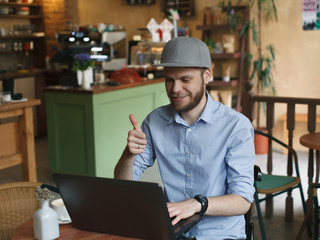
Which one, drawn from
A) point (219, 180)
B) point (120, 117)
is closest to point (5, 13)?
point (120, 117)

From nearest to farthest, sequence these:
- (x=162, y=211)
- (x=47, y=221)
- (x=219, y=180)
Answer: (x=162, y=211) < (x=47, y=221) < (x=219, y=180)

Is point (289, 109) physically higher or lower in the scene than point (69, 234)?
higher

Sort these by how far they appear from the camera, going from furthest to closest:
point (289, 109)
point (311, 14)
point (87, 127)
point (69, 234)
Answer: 1. point (311, 14)
2. point (87, 127)
3. point (289, 109)
4. point (69, 234)

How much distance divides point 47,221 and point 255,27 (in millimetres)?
5485

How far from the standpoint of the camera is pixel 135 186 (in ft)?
4.83

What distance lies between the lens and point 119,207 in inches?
60.6

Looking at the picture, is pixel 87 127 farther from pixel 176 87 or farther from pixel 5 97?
pixel 176 87

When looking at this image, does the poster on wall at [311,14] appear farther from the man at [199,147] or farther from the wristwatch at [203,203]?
the wristwatch at [203,203]

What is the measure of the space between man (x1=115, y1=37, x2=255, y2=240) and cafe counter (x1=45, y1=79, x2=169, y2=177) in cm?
282

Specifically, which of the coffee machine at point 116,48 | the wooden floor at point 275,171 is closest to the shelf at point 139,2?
the coffee machine at point 116,48

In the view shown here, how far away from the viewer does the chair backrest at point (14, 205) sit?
87.6 inches

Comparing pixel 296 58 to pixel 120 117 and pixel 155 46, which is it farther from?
pixel 120 117

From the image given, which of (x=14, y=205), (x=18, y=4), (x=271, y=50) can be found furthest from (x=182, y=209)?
(x=18, y=4)

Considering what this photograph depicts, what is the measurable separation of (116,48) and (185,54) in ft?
20.5
